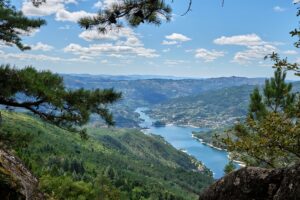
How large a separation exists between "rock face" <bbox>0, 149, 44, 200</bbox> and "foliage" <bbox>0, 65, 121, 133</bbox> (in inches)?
104

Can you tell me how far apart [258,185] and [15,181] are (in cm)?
743

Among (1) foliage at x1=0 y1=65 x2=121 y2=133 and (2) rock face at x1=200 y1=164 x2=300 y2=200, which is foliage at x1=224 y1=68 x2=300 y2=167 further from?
(1) foliage at x1=0 y1=65 x2=121 y2=133

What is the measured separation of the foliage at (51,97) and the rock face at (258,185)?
6981mm

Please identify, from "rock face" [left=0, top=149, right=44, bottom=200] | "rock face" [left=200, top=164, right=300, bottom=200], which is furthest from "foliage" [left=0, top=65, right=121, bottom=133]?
"rock face" [left=200, top=164, right=300, bottom=200]

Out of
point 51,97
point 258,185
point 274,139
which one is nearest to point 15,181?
point 51,97

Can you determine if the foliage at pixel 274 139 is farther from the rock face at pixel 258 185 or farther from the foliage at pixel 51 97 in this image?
the foliage at pixel 51 97

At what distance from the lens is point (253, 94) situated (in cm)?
3462

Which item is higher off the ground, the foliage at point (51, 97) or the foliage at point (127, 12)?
the foliage at point (127, 12)

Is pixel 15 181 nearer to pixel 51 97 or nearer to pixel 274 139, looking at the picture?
pixel 51 97

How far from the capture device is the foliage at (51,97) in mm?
14891

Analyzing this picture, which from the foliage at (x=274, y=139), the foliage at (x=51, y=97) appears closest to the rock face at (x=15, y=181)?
the foliage at (x=51, y=97)

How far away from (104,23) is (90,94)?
332 inches

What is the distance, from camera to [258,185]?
1155 centimetres

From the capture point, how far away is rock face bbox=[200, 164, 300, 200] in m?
10.0
